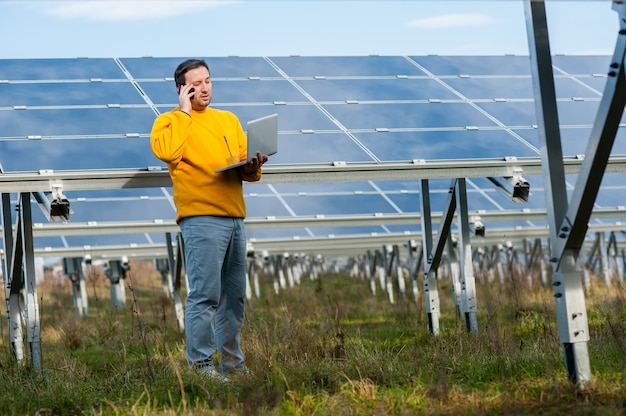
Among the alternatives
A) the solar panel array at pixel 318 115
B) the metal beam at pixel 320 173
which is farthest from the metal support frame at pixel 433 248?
the metal beam at pixel 320 173

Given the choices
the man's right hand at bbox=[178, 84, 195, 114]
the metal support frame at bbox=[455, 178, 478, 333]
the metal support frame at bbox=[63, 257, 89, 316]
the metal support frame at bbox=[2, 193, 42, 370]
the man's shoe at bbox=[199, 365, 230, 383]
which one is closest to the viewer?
the man's shoe at bbox=[199, 365, 230, 383]

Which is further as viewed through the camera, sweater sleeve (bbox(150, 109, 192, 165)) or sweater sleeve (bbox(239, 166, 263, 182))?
sweater sleeve (bbox(239, 166, 263, 182))

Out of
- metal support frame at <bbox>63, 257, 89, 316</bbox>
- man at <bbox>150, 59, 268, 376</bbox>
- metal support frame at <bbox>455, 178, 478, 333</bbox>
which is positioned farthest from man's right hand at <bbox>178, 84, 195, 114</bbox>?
metal support frame at <bbox>63, 257, 89, 316</bbox>

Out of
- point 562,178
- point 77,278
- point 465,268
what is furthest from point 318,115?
Result: point 77,278

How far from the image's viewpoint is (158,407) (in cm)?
531

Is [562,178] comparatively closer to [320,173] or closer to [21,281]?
[320,173]

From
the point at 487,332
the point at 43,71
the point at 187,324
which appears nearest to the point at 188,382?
the point at 187,324

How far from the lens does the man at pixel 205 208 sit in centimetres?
635

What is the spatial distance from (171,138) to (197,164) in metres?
0.24

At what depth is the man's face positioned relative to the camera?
21.4ft

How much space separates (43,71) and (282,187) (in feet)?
12.1

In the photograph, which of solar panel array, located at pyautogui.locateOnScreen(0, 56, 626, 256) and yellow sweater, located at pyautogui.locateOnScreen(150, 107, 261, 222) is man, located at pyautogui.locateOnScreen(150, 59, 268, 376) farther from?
solar panel array, located at pyautogui.locateOnScreen(0, 56, 626, 256)

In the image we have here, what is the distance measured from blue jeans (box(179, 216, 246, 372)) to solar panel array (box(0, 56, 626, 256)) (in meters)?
1.45

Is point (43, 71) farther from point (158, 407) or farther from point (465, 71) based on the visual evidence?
point (158, 407)
